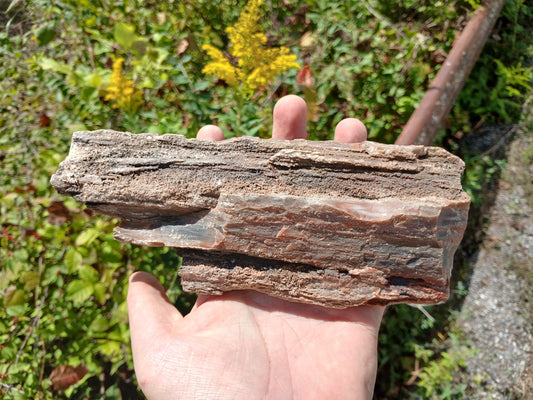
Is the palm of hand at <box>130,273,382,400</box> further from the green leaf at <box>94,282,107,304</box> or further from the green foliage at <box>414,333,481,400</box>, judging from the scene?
the green foliage at <box>414,333,481,400</box>

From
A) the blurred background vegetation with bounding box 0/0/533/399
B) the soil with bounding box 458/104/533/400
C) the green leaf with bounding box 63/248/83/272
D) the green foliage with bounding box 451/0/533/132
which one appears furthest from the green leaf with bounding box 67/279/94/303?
the green foliage with bounding box 451/0/533/132

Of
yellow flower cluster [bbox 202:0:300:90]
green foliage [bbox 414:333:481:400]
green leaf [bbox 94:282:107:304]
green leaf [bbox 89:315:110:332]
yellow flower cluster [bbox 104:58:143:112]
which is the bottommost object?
green foliage [bbox 414:333:481:400]

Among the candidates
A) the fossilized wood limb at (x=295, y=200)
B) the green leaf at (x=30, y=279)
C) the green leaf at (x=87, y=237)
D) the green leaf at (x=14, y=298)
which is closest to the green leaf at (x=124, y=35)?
the fossilized wood limb at (x=295, y=200)

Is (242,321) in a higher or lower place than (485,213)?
higher

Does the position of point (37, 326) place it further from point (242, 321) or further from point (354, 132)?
point (354, 132)

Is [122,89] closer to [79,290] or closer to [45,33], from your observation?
[45,33]

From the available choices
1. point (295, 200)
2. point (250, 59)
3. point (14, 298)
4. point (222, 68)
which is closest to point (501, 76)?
point (250, 59)

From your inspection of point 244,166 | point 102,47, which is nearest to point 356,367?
point 244,166
